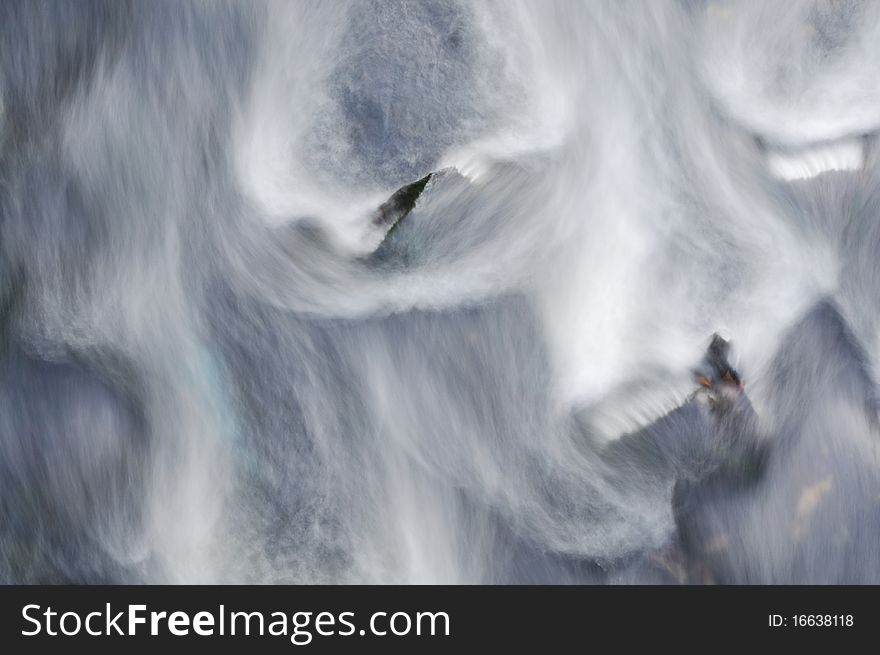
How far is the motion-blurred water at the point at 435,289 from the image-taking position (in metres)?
4.95

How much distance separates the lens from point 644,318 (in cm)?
496

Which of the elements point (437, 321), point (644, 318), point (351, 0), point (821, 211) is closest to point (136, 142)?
point (351, 0)

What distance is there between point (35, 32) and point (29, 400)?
1.96 m

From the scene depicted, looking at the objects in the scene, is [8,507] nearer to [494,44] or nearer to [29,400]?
[29,400]

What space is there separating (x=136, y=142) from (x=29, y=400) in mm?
1476

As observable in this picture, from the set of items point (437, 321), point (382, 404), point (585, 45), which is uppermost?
point (585, 45)

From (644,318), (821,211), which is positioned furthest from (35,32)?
(821,211)

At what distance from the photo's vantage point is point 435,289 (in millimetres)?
5004

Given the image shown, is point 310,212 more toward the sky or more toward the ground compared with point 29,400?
more toward the sky

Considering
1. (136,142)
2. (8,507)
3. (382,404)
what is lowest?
(8,507)

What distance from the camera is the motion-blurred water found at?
16.3ft

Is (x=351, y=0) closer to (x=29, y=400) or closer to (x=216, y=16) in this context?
(x=216, y=16)

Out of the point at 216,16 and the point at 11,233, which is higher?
Answer: the point at 216,16

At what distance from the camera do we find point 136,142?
5.11 meters
